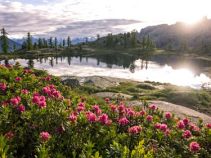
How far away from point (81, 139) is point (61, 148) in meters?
0.55

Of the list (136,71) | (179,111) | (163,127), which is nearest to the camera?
(163,127)

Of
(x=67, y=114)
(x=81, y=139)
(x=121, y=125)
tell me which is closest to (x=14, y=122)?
(x=67, y=114)

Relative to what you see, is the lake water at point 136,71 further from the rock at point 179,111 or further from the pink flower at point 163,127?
the pink flower at point 163,127

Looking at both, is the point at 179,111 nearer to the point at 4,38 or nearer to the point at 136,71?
the point at 136,71

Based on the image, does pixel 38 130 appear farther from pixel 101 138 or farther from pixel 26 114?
pixel 101 138

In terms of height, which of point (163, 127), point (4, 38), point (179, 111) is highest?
point (163, 127)

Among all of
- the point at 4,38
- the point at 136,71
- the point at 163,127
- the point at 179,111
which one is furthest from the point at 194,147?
the point at 4,38

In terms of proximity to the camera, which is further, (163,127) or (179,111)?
(179,111)

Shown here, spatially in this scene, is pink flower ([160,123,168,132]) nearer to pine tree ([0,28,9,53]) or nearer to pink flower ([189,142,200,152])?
pink flower ([189,142,200,152])

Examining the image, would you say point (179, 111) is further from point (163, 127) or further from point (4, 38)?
point (4, 38)

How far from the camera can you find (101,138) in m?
8.72

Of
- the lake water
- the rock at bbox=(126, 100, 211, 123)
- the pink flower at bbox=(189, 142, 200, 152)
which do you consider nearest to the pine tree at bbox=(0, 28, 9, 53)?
the lake water

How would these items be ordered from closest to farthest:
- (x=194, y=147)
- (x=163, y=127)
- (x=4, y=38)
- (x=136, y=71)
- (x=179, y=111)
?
1. (x=194, y=147)
2. (x=163, y=127)
3. (x=179, y=111)
4. (x=136, y=71)
5. (x=4, y=38)

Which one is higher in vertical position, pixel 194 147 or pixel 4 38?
pixel 194 147
